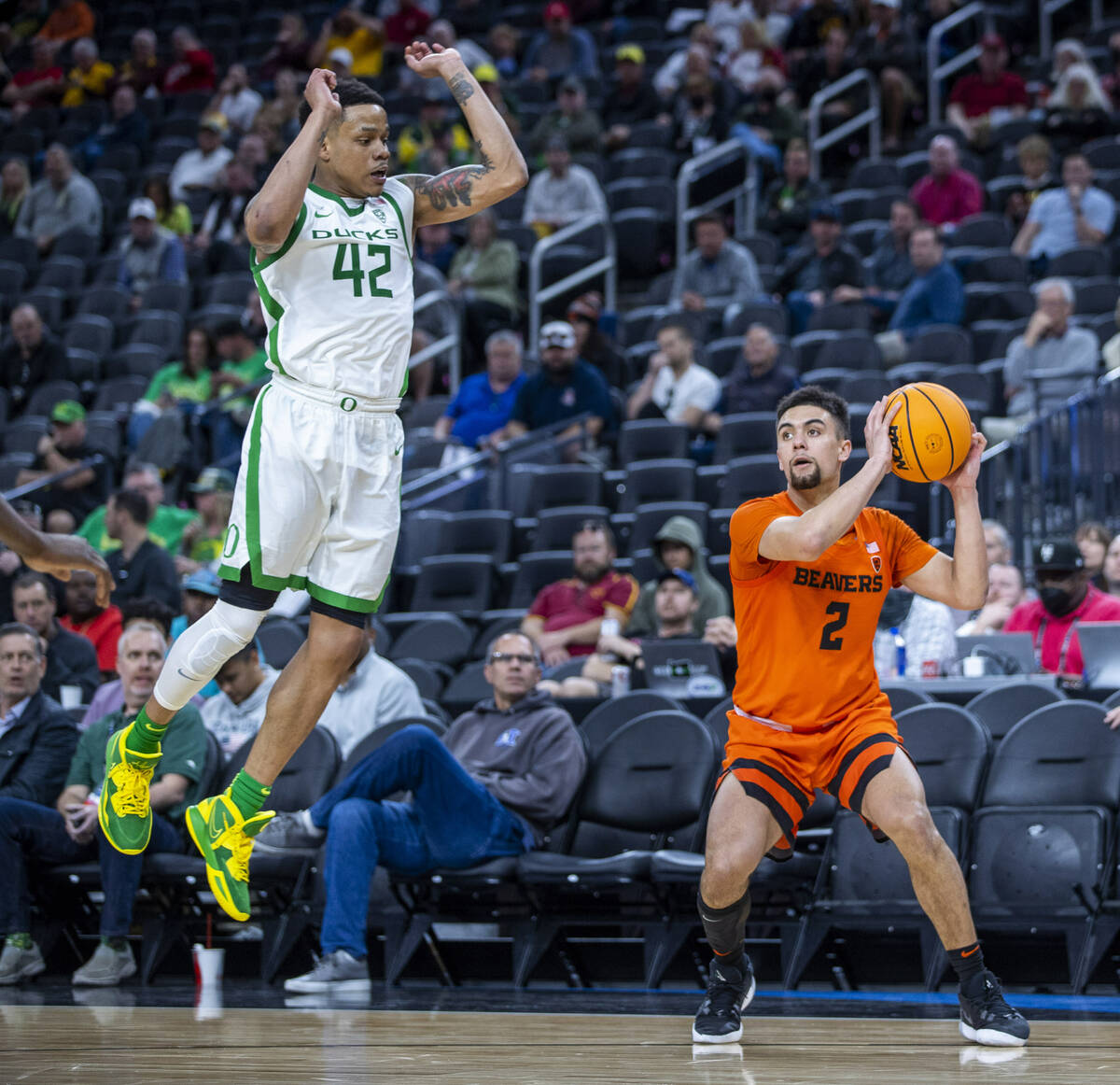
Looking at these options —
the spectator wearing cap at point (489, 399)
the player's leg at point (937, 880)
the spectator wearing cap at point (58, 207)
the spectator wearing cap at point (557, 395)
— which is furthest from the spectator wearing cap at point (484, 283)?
the player's leg at point (937, 880)

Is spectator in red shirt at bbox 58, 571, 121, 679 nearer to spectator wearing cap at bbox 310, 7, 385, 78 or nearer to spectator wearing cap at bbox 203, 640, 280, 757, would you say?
spectator wearing cap at bbox 203, 640, 280, 757

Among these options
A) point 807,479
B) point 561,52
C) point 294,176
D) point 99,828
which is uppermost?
point 561,52

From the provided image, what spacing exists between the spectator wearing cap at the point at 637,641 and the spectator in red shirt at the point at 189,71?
11886mm

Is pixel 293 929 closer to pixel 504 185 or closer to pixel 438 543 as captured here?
pixel 504 185

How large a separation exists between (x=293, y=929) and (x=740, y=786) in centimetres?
305

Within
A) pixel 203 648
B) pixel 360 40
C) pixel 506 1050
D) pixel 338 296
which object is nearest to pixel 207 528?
pixel 203 648

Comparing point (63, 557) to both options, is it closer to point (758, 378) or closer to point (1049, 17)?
point (758, 378)

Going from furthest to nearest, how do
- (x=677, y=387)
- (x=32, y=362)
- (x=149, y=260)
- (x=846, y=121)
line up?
(x=149, y=260) → (x=846, y=121) → (x=32, y=362) → (x=677, y=387)

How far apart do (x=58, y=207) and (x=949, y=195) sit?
869 centimetres

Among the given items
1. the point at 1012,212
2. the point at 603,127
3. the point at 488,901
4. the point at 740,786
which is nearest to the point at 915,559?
the point at 740,786

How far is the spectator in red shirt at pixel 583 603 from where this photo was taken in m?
9.25

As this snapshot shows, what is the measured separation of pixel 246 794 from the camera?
14.6ft

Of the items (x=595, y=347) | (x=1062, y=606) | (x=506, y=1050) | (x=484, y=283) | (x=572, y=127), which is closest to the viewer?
(x=506, y=1050)

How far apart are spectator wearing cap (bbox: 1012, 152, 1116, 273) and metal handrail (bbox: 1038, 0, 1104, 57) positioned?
3154 millimetres
